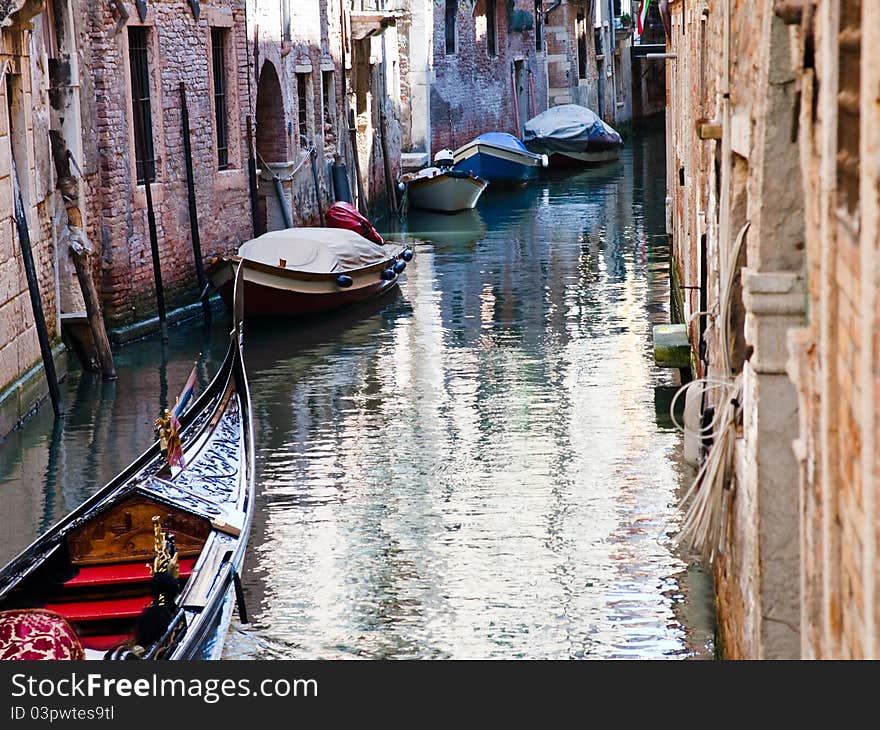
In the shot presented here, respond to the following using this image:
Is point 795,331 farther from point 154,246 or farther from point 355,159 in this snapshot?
point 355,159

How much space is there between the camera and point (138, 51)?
14070mm

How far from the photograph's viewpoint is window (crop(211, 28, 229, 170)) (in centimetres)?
1631

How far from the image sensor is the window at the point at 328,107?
20.7 meters

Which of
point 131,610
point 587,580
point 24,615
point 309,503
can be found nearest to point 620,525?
point 587,580

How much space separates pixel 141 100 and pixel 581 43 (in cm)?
2524

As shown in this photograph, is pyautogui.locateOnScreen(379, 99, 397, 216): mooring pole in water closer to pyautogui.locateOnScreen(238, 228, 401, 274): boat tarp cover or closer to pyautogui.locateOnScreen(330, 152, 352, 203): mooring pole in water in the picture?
pyautogui.locateOnScreen(330, 152, 352, 203): mooring pole in water

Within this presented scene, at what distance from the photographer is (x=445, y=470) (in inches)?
364

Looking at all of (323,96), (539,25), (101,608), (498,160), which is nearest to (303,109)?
(323,96)

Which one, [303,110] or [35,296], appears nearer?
[35,296]

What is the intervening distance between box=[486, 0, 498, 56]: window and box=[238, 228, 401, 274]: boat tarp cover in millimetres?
16926

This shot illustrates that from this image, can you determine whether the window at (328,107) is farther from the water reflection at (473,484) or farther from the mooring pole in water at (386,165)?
the water reflection at (473,484)

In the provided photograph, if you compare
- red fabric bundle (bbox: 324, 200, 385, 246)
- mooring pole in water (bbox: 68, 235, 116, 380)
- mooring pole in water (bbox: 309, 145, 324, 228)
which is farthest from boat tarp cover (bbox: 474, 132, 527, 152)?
mooring pole in water (bbox: 68, 235, 116, 380)

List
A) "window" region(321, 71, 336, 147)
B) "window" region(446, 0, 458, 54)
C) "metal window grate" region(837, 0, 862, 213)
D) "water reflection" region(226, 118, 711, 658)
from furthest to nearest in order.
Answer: "window" region(446, 0, 458, 54) < "window" region(321, 71, 336, 147) < "water reflection" region(226, 118, 711, 658) < "metal window grate" region(837, 0, 862, 213)

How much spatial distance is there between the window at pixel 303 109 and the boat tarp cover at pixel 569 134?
12.0 metres
